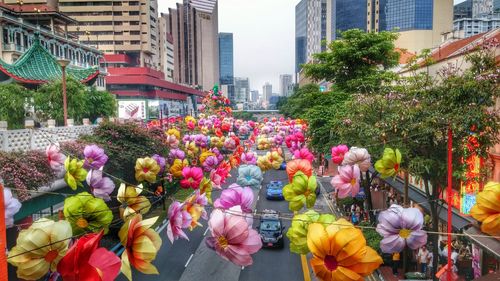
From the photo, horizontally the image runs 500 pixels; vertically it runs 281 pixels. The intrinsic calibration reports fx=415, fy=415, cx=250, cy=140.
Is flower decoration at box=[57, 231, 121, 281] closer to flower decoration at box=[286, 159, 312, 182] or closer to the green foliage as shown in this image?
flower decoration at box=[286, 159, 312, 182]

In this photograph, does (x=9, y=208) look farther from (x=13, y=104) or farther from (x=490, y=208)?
(x=13, y=104)

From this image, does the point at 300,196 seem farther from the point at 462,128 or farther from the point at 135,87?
the point at 135,87

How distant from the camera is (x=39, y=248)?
4676 millimetres

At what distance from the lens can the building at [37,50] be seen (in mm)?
34250

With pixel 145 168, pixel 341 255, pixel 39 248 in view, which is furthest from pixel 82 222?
pixel 145 168

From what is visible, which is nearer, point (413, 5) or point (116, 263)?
point (116, 263)

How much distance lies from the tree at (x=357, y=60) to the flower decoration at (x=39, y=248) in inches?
955

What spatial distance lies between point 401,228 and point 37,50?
37.2 metres

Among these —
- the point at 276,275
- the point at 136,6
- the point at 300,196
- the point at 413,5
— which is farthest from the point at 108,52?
the point at 300,196

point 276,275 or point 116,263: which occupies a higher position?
point 116,263

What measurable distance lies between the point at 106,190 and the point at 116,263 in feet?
14.4

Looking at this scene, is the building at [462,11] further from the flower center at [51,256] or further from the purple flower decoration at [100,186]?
the flower center at [51,256]

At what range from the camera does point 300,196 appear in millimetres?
7609

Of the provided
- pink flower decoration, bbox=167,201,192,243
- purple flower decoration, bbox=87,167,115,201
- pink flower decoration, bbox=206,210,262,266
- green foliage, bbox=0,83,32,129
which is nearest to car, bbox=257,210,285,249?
purple flower decoration, bbox=87,167,115,201
